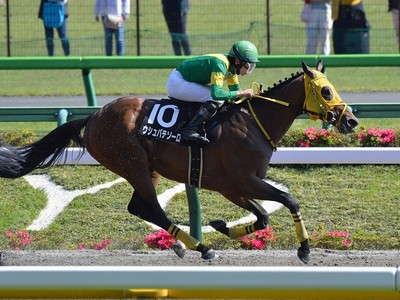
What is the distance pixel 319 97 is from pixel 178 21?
9.34 metres

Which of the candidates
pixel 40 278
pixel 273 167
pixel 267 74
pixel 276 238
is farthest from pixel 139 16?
pixel 40 278

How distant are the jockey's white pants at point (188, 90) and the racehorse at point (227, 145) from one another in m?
0.17

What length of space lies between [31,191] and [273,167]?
84.1 inches

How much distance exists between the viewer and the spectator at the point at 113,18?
16.3 m

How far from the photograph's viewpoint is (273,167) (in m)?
9.85

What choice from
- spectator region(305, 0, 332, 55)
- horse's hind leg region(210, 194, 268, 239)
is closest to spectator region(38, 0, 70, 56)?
spectator region(305, 0, 332, 55)

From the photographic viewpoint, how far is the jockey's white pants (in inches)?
310

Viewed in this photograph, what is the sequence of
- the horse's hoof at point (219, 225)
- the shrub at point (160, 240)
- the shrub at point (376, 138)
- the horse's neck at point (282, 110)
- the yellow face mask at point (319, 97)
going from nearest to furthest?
the yellow face mask at point (319, 97) → the horse's neck at point (282, 110) → the horse's hoof at point (219, 225) → the shrub at point (160, 240) → the shrub at point (376, 138)

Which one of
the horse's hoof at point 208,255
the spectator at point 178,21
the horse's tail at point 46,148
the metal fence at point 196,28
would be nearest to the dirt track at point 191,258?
the horse's hoof at point 208,255

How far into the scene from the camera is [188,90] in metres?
7.88

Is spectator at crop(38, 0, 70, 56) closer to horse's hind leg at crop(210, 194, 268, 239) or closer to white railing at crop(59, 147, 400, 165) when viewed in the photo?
white railing at crop(59, 147, 400, 165)

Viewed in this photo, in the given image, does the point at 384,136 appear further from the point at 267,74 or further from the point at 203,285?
the point at 267,74

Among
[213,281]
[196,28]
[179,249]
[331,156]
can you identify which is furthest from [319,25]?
[213,281]

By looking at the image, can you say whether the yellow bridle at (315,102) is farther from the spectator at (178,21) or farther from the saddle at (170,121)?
the spectator at (178,21)
